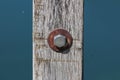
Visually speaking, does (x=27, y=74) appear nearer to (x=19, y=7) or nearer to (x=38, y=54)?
(x=19, y=7)

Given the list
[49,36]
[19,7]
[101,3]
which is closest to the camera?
[49,36]

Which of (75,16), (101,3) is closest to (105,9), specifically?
(101,3)

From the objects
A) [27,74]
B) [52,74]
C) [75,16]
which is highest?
[75,16]

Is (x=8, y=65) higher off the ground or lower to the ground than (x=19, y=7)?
lower

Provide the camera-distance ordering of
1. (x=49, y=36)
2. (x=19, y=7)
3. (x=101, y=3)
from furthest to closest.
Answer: (x=101, y=3) < (x=19, y=7) < (x=49, y=36)

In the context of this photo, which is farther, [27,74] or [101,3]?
[101,3]
